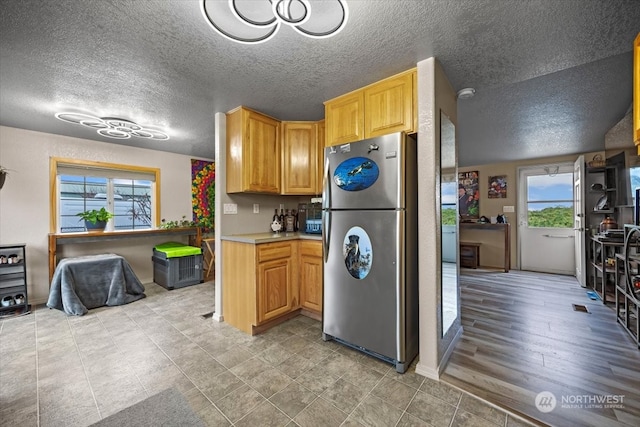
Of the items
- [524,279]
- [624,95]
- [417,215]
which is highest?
[624,95]

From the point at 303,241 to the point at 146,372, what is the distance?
1668 mm

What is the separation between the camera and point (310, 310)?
2832 millimetres

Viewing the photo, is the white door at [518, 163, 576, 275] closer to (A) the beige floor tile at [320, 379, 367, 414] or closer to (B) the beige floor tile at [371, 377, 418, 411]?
(B) the beige floor tile at [371, 377, 418, 411]

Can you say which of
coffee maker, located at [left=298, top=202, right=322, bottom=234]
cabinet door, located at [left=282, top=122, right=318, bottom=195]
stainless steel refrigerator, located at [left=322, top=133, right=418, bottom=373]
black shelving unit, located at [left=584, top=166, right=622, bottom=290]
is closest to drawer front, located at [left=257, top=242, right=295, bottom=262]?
coffee maker, located at [left=298, top=202, right=322, bottom=234]

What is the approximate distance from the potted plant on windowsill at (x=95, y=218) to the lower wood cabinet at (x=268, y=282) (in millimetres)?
2259

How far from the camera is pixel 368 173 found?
2006mm

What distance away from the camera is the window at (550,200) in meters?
4.84

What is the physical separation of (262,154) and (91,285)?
2.80m

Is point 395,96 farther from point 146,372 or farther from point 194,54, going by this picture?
point 146,372

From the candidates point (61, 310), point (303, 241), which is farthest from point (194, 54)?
point (61, 310)

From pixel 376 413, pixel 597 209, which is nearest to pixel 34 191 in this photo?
pixel 376 413

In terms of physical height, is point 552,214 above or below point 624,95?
below
